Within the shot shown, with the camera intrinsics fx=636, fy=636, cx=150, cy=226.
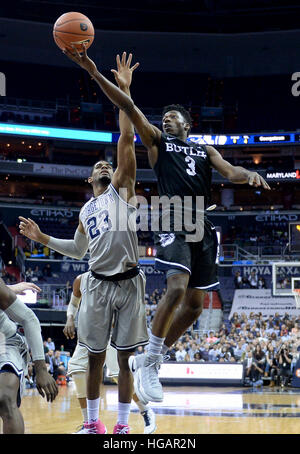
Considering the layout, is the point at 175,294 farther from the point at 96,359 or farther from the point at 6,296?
the point at 6,296

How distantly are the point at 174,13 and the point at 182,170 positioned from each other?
3445 cm

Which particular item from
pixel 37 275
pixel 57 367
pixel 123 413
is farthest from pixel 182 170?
pixel 37 275

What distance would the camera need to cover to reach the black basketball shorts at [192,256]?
6.18 m

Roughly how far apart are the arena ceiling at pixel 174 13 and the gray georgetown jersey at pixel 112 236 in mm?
32495

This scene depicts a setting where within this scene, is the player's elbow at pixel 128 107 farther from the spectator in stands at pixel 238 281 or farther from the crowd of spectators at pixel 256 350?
the spectator in stands at pixel 238 281

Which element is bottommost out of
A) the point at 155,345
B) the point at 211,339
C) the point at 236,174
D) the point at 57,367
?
the point at 57,367

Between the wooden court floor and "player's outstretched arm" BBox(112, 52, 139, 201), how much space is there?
353cm

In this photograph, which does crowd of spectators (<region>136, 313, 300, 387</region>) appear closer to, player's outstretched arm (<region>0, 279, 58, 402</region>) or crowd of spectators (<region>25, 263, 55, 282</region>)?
crowd of spectators (<region>25, 263, 55, 282</region>)

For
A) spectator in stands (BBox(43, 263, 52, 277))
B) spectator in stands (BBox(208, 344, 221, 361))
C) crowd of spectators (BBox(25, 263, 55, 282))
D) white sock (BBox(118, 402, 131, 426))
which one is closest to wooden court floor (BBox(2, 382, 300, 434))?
white sock (BBox(118, 402, 131, 426))

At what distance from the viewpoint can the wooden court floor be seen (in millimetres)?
9031

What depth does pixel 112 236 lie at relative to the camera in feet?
22.1

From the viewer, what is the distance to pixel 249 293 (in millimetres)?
33031

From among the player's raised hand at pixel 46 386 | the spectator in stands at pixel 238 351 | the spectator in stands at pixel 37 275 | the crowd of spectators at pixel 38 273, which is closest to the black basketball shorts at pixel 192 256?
the player's raised hand at pixel 46 386
